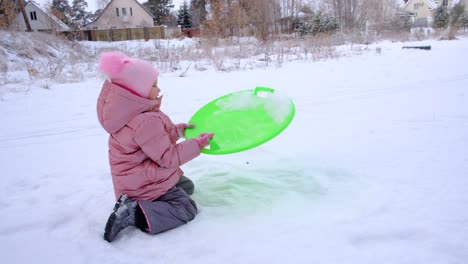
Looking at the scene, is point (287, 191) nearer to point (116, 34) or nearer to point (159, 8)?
point (116, 34)

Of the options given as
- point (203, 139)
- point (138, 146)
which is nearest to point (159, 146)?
point (138, 146)

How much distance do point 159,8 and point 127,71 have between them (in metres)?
42.9

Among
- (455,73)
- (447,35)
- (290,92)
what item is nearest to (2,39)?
(290,92)

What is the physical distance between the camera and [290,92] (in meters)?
4.91

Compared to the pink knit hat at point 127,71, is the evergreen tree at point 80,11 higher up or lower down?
higher up

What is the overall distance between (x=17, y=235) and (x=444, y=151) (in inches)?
110

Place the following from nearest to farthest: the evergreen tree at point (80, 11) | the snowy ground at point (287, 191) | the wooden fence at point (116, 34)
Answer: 1. the snowy ground at point (287, 191)
2. the wooden fence at point (116, 34)
3. the evergreen tree at point (80, 11)

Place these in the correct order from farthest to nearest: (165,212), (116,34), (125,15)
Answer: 1. (125,15)
2. (116,34)
3. (165,212)

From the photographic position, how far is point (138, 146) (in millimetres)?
1671

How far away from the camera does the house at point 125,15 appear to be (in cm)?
3756

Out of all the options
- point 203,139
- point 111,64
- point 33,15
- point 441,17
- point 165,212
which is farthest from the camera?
point 33,15

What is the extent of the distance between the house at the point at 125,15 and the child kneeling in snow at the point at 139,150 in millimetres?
38685

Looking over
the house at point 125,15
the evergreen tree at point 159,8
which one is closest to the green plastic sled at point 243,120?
the house at point 125,15

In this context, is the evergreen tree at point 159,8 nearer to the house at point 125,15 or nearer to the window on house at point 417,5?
the house at point 125,15
